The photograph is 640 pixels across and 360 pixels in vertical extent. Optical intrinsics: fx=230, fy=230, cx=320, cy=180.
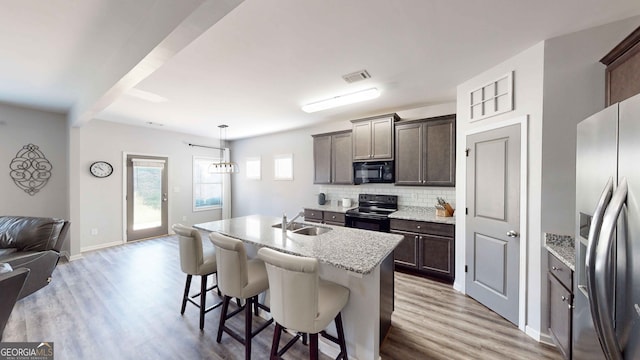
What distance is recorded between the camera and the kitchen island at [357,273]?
1612 mm

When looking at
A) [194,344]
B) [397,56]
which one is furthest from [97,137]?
[397,56]

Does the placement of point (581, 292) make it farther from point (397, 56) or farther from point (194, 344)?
point (194, 344)

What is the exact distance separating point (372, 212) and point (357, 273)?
2615 mm

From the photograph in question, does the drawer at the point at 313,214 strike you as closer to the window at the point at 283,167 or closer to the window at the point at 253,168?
the window at the point at 283,167

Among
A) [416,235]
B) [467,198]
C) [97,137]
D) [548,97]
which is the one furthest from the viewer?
[97,137]

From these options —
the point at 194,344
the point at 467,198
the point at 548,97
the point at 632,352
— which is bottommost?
the point at 194,344

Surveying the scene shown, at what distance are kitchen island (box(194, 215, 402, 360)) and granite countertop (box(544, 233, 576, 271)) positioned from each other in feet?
3.89

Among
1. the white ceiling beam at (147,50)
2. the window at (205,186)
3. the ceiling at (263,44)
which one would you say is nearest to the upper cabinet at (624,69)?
the ceiling at (263,44)

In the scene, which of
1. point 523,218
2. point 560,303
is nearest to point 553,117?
point 523,218

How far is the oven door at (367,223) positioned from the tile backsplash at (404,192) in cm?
72

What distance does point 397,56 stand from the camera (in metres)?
2.27

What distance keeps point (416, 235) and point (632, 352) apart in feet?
8.19

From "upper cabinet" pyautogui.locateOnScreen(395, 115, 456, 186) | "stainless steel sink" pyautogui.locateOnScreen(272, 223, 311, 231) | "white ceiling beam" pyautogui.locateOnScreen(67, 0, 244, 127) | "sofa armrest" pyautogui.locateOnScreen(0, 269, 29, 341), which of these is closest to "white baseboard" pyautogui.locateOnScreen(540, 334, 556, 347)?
"upper cabinet" pyautogui.locateOnScreen(395, 115, 456, 186)

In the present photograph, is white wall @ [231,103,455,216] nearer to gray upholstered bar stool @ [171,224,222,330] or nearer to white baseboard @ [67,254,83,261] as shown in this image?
gray upholstered bar stool @ [171,224,222,330]
